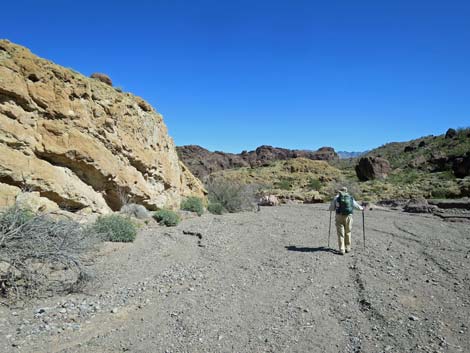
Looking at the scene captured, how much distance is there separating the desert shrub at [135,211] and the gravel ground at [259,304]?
15.6 feet

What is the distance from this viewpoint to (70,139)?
12883 millimetres

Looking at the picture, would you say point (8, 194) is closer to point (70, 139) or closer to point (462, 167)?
point (70, 139)

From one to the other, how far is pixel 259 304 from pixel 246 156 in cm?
8026

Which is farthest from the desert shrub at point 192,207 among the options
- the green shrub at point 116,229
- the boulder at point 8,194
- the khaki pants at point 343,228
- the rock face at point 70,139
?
the khaki pants at point 343,228

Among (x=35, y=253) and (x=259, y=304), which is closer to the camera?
(x=259, y=304)

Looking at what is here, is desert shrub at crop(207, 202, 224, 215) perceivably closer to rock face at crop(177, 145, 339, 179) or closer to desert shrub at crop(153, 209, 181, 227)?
desert shrub at crop(153, 209, 181, 227)

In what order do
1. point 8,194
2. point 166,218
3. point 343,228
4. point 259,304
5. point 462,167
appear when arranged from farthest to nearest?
point 462,167 → point 166,218 → point 8,194 → point 343,228 → point 259,304

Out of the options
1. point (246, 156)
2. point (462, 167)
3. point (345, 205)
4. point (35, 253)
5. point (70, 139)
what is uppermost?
point (246, 156)

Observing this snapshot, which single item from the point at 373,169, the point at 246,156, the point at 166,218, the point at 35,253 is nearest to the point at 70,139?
the point at 166,218

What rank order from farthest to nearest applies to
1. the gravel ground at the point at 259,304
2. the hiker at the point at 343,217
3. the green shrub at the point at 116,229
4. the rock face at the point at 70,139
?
the rock face at the point at 70,139
the green shrub at the point at 116,229
the hiker at the point at 343,217
the gravel ground at the point at 259,304

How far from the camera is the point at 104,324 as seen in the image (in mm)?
5457

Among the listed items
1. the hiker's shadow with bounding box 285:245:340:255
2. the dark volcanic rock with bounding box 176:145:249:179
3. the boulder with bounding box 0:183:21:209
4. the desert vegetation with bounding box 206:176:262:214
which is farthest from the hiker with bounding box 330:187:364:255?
the dark volcanic rock with bounding box 176:145:249:179

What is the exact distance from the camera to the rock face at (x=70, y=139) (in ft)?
36.9

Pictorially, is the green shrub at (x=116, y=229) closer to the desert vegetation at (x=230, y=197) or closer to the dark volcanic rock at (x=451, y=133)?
the desert vegetation at (x=230, y=197)
